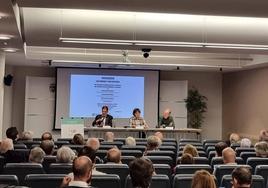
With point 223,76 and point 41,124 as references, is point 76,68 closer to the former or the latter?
point 41,124

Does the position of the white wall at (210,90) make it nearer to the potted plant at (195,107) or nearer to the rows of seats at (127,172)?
the potted plant at (195,107)

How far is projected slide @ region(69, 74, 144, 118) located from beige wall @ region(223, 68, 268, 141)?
3383mm

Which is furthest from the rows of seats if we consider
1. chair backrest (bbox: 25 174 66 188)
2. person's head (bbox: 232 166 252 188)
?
person's head (bbox: 232 166 252 188)

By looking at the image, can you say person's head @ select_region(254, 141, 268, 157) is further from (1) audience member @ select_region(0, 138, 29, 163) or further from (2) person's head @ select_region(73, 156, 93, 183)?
(2) person's head @ select_region(73, 156, 93, 183)

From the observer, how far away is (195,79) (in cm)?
1692

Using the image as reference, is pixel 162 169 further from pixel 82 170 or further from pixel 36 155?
pixel 82 170

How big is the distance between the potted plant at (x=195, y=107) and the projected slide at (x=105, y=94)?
1.83 meters

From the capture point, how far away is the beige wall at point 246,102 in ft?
46.1

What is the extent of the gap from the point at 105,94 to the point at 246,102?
4726mm

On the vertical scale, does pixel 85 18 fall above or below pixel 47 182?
above

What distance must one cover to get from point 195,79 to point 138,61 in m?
3.65

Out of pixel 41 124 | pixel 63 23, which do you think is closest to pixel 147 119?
pixel 41 124

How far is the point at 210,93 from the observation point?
17.0 m

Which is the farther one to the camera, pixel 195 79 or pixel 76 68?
pixel 195 79
